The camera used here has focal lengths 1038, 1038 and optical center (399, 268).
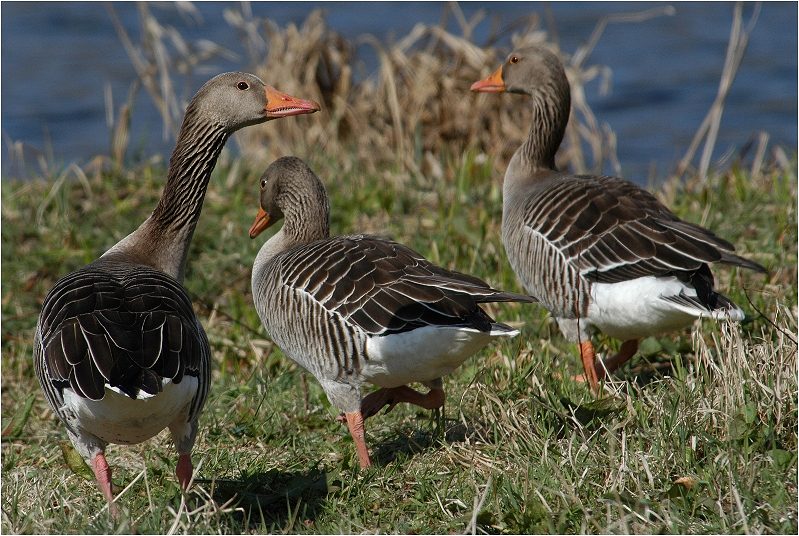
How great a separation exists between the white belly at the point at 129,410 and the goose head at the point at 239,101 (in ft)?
6.31

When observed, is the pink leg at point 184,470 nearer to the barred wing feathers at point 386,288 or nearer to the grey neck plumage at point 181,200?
the barred wing feathers at point 386,288

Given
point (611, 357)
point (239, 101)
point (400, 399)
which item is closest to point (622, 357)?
point (611, 357)

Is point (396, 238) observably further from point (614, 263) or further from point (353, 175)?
point (614, 263)

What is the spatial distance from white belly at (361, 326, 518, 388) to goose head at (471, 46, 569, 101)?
292cm

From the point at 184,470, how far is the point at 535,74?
13.4 feet

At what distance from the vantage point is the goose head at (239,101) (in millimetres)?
5898

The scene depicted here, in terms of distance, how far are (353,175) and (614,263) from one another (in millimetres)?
3821

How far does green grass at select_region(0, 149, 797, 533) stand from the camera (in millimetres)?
4270

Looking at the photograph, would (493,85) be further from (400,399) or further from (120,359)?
(120,359)

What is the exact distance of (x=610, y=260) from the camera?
6098 millimetres

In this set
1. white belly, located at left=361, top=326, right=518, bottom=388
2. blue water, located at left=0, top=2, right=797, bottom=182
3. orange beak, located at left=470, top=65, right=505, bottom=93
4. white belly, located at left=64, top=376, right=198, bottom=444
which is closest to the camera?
white belly, located at left=64, top=376, right=198, bottom=444

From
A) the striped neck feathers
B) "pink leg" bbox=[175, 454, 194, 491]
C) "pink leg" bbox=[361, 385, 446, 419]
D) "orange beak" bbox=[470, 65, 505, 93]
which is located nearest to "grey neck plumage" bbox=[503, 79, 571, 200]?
the striped neck feathers

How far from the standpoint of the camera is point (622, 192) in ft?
21.5

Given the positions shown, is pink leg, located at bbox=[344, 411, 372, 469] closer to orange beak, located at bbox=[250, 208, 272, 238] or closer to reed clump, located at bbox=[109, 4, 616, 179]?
orange beak, located at bbox=[250, 208, 272, 238]
